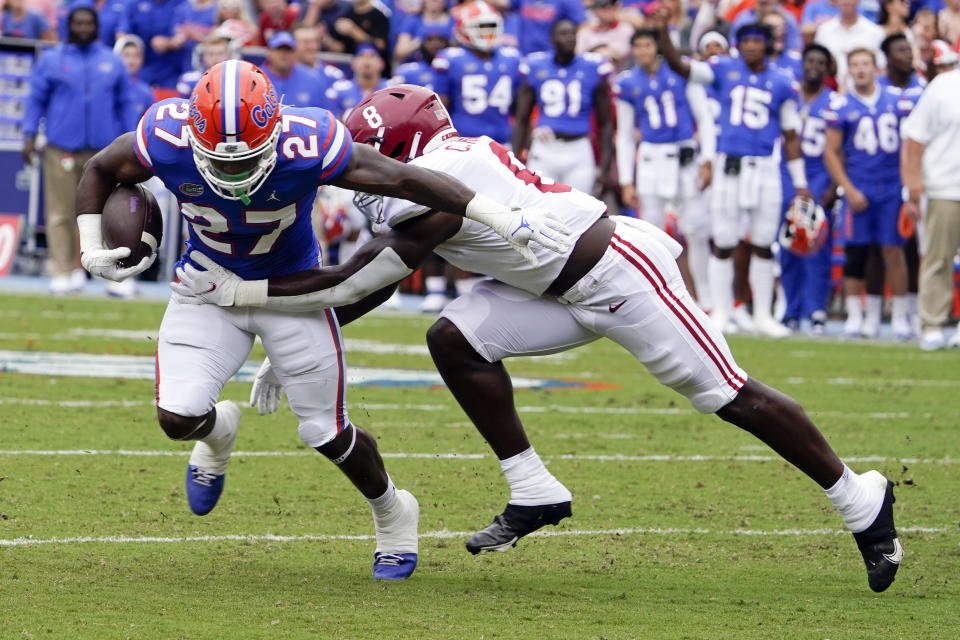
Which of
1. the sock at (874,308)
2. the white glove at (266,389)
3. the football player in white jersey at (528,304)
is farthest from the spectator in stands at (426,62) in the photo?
the football player in white jersey at (528,304)

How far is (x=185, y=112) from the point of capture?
4.11 metres

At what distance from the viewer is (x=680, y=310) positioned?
435 cm

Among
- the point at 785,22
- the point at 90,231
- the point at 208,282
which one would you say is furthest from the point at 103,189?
the point at 785,22

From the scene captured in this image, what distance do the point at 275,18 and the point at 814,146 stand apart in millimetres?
5394

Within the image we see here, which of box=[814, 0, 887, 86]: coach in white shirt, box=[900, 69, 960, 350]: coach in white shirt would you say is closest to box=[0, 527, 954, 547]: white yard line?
box=[900, 69, 960, 350]: coach in white shirt

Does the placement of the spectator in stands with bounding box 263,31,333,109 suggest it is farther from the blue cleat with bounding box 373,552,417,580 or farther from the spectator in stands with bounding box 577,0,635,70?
the blue cleat with bounding box 373,552,417,580

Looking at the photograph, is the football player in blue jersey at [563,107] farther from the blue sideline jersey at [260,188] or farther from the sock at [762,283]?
the blue sideline jersey at [260,188]

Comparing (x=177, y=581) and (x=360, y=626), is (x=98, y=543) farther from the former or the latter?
(x=360, y=626)

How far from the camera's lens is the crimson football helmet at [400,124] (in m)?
4.39

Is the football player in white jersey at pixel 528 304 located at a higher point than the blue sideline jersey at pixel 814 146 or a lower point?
higher

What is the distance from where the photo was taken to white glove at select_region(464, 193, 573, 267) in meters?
4.01

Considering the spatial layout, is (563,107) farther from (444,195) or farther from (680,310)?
(444,195)

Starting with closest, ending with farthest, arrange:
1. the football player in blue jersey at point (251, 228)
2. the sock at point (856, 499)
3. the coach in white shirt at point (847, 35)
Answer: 1. the football player in blue jersey at point (251, 228)
2. the sock at point (856, 499)
3. the coach in white shirt at point (847, 35)

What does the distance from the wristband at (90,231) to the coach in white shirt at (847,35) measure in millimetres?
9443
